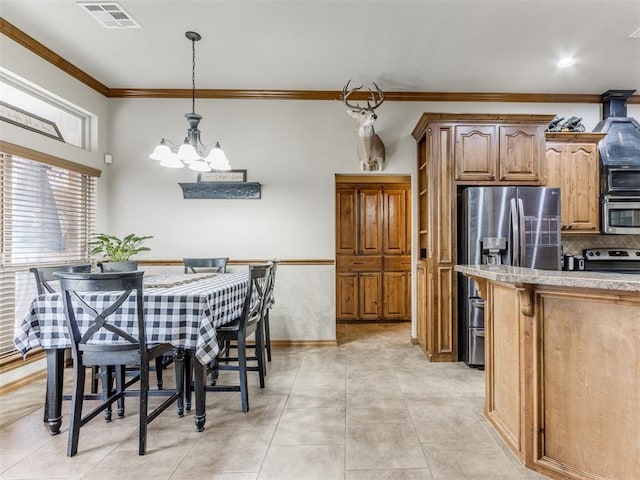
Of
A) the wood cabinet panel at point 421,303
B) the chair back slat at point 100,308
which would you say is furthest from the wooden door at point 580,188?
Result: the chair back slat at point 100,308

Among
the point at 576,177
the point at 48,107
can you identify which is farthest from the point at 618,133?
the point at 48,107

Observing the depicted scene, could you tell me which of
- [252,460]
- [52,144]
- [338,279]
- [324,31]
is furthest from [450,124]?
[52,144]

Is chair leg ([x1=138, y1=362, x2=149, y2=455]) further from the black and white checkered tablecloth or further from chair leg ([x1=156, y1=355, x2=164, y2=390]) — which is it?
chair leg ([x1=156, y1=355, x2=164, y2=390])

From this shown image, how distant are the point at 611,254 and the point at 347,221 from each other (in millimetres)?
3200

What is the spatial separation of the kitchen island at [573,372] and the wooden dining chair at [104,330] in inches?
74.7

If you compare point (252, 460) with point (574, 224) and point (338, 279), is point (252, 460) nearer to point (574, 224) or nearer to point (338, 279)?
point (338, 279)

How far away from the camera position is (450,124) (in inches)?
135

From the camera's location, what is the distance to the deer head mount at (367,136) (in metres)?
3.61

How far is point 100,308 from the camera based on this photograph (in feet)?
6.54

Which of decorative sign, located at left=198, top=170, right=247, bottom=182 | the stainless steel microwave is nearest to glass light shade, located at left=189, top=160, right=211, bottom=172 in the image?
decorative sign, located at left=198, top=170, right=247, bottom=182

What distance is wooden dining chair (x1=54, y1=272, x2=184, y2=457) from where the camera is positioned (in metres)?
1.81

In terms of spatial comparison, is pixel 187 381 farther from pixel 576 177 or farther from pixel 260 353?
pixel 576 177

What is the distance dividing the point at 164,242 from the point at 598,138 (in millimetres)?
4951

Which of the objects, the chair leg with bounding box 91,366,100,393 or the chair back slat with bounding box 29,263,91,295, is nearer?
the chair back slat with bounding box 29,263,91,295
